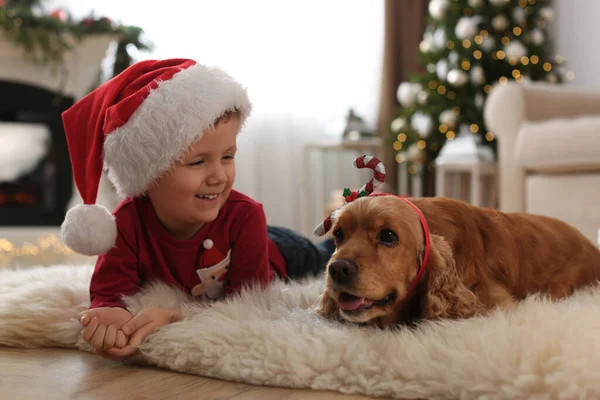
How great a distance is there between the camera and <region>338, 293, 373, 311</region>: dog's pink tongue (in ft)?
4.00

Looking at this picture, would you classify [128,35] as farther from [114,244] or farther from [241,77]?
[114,244]

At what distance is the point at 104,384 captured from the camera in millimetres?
1139

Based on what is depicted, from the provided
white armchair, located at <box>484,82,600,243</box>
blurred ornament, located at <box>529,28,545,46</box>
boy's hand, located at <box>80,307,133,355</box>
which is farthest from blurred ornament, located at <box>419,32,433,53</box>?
boy's hand, located at <box>80,307,133,355</box>

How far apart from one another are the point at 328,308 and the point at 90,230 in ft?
1.96

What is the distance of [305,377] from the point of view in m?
1.09

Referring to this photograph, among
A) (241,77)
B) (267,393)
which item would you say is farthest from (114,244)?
(241,77)

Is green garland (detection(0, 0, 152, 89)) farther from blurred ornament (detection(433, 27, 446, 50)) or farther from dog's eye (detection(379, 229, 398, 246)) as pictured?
dog's eye (detection(379, 229, 398, 246))

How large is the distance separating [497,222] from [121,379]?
0.90 m

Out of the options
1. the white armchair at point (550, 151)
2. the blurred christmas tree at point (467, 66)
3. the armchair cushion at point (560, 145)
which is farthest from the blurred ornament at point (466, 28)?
the armchair cushion at point (560, 145)

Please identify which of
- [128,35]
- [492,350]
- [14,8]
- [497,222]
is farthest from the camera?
[128,35]

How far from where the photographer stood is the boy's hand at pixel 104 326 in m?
1.30

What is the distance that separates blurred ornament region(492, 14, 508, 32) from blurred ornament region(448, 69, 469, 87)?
0.43 m

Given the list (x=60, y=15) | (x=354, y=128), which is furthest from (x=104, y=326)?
(x=354, y=128)

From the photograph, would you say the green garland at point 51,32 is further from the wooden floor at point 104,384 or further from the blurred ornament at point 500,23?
the wooden floor at point 104,384
